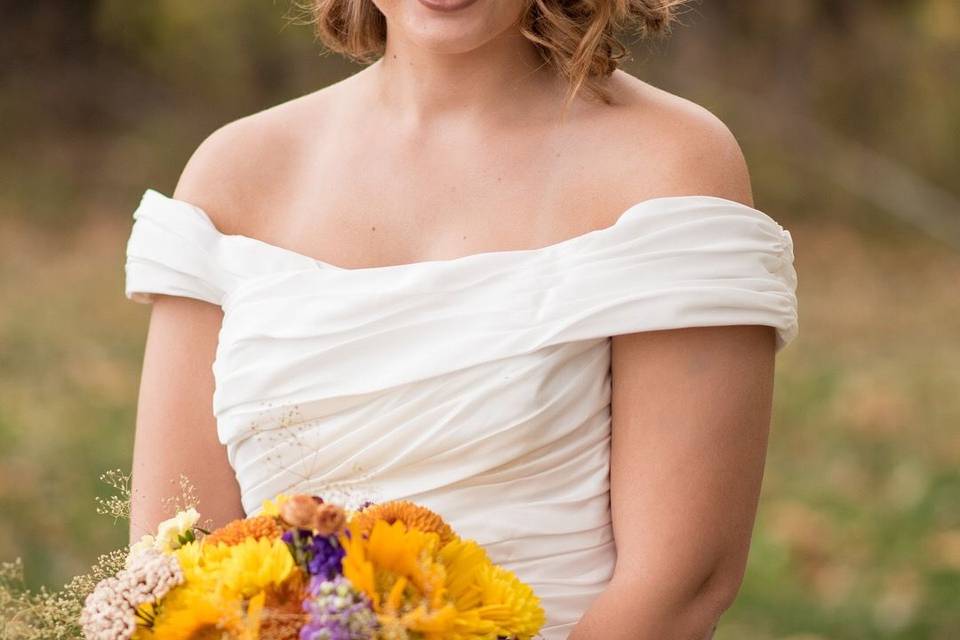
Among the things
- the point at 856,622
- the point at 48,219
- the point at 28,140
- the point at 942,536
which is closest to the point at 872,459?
the point at 942,536

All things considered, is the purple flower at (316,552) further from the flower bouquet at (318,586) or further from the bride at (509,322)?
Result: the bride at (509,322)

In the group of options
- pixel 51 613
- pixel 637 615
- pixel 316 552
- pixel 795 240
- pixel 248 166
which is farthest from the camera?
pixel 795 240

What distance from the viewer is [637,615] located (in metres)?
2.10

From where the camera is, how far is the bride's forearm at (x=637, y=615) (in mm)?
2102

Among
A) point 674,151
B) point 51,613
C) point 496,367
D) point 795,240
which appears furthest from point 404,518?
point 795,240

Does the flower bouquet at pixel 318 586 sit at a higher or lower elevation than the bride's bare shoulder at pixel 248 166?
lower

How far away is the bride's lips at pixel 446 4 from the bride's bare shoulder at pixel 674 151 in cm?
30

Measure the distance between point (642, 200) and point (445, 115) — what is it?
1.36ft

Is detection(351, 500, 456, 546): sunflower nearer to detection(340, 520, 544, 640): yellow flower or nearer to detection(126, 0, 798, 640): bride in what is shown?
detection(340, 520, 544, 640): yellow flower

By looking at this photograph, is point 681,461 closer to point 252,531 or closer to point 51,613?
point 252,531

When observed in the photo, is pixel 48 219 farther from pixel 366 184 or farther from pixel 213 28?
pixel 366 184

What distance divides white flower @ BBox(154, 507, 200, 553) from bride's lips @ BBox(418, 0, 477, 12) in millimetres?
891

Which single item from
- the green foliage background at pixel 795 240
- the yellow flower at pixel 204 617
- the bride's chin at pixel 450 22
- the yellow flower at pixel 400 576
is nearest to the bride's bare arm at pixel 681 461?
the bride's chin at pixel 450 22

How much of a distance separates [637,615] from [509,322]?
0.48 m
